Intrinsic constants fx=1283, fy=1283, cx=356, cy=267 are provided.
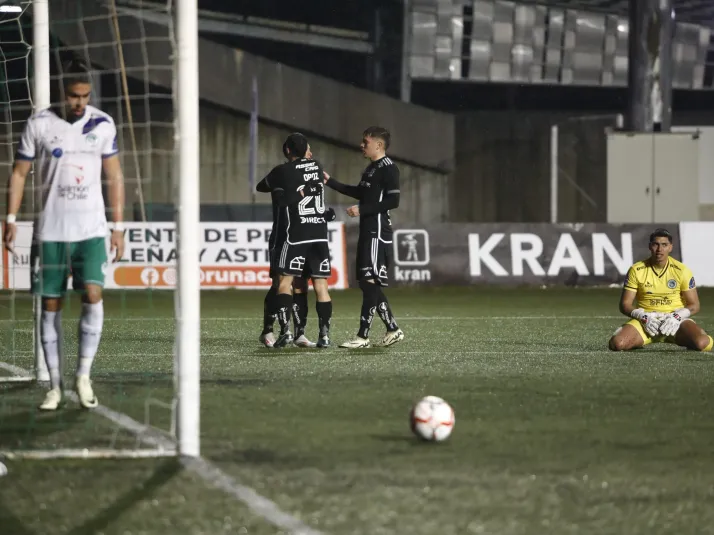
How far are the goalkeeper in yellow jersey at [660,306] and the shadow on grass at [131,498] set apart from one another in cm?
653

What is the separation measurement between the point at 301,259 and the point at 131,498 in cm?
630

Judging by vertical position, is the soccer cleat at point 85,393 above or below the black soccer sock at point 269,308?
below

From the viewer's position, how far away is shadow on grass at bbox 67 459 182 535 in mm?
4543

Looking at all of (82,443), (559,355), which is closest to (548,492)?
(82,443)

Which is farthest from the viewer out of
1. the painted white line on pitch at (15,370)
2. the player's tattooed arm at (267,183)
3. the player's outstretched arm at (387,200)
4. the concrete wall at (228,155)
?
the concrete wall at (228,155)

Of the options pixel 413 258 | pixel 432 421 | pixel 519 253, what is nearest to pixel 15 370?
pixel 432 421

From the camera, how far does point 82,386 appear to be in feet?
24.5

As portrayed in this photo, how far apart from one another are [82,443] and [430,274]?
15.8m

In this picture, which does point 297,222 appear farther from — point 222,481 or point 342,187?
point 222,481

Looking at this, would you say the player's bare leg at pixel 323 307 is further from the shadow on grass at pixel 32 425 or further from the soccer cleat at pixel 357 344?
the shadow on grass at pixel 32 425

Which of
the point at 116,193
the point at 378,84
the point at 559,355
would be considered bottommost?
the point at 559,355

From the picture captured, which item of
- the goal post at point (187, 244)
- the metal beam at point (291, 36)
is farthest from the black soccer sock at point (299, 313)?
the metal beam at point (291, 36)

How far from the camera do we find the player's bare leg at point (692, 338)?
37.3 feet

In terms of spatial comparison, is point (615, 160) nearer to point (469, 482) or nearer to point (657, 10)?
point (657, 10)
